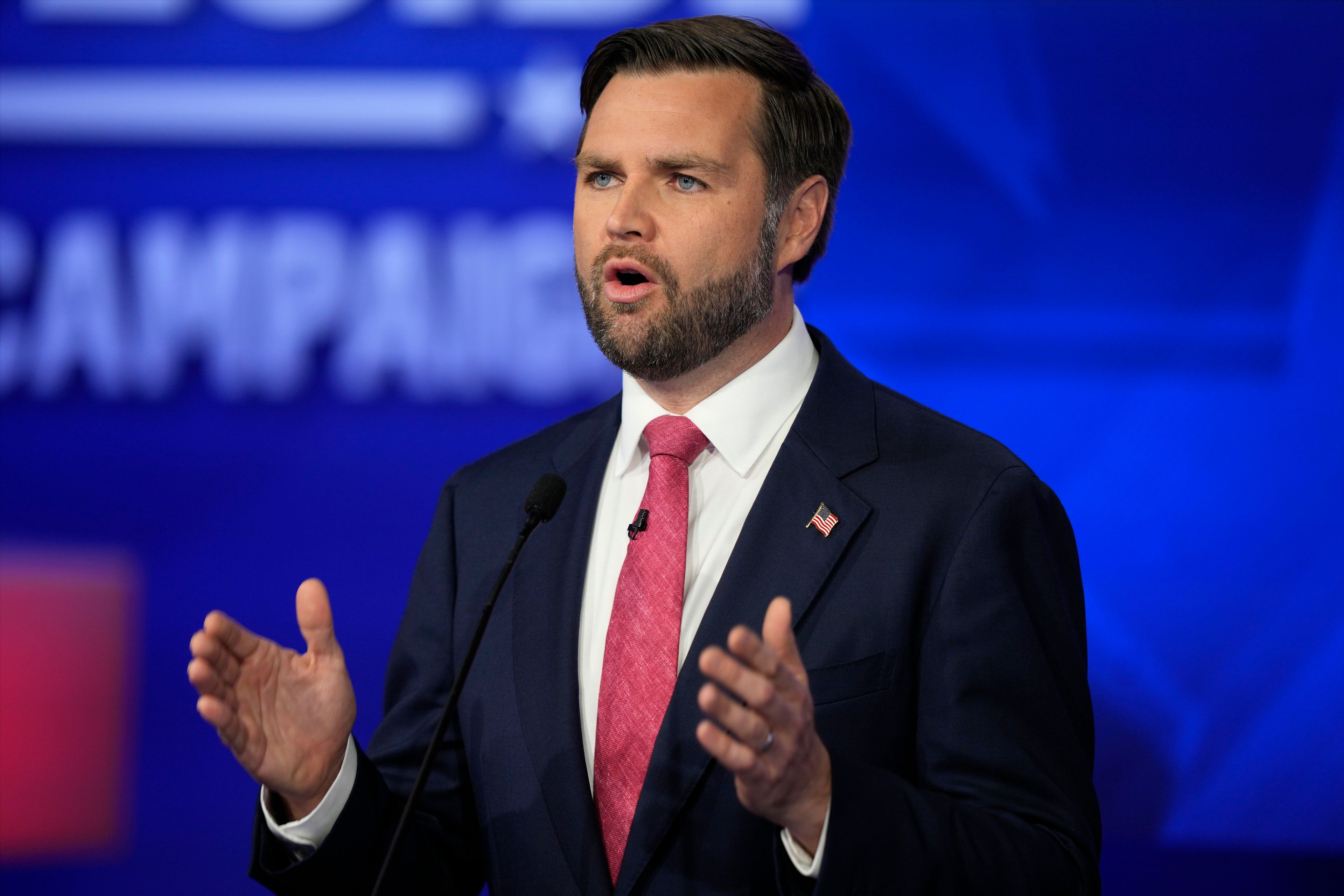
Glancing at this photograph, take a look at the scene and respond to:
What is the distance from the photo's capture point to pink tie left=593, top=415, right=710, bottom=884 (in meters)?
1.77

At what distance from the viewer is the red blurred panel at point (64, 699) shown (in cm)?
314

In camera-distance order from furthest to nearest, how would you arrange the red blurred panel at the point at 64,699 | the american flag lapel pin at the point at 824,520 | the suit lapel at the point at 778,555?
the red blurred panel at the point at 64,699, the american flag lapel pin at the point at 824,520, the suit lapel at the point at 778,555

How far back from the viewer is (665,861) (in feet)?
5.56

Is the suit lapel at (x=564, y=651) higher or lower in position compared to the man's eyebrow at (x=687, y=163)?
lower

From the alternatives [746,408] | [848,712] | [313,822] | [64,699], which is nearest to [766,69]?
[746,408]

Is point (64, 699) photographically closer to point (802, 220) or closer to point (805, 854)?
point (802, 220)

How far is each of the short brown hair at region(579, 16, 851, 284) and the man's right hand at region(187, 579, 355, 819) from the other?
3.31 feet

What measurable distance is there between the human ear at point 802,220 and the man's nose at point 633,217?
27 cm

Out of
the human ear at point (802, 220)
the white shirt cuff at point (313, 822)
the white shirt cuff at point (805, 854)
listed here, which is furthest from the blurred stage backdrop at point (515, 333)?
the white shirt cuff at point (805, 854)

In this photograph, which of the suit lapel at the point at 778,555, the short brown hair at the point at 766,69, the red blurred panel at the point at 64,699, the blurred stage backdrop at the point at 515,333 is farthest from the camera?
the red blurred panel at the point at 64,699

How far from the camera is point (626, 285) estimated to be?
200cm

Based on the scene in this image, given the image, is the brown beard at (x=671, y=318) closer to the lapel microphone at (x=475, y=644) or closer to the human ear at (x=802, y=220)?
the human ear at (x=802, y=220)

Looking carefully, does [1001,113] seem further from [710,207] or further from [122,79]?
[122,79]

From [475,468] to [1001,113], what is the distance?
1.67 meters
